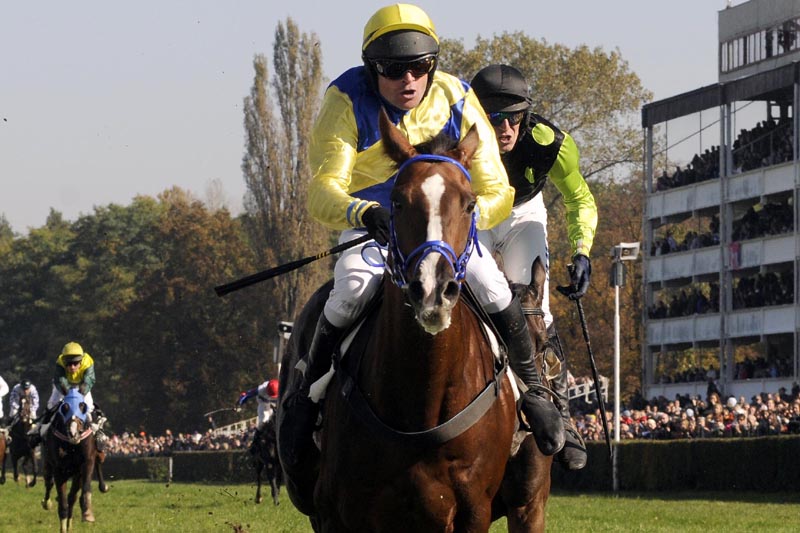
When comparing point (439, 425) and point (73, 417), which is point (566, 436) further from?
point (73, 417)

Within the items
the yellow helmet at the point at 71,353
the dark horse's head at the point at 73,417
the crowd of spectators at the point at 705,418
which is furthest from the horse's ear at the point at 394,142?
the crowd of spectators at the point at 705,418

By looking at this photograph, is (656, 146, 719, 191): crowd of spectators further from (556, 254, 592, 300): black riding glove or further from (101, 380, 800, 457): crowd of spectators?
(556, 254, 592, 300): black riding glove

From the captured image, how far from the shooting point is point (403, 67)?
6402 mm

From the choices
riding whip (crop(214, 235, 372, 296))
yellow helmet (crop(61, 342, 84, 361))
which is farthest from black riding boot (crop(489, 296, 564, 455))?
yellow helmet (crop(61, 342, 84, 361))

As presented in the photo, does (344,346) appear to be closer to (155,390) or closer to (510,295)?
(510,295)

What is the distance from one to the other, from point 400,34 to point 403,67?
0.15 meters

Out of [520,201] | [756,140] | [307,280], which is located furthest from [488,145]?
[307,280]

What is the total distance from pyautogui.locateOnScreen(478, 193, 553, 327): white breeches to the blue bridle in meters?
2.72

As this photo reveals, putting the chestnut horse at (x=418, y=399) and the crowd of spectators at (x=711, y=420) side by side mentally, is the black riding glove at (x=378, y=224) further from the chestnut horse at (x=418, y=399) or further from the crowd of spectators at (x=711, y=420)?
the crowd of spectators at (x=711, y=420)

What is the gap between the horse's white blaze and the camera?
192 inches

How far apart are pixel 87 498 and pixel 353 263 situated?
13075mm

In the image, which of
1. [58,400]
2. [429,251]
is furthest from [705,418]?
[429,251]

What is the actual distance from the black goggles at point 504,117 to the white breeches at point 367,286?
2239 mm

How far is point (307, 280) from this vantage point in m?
53.8
